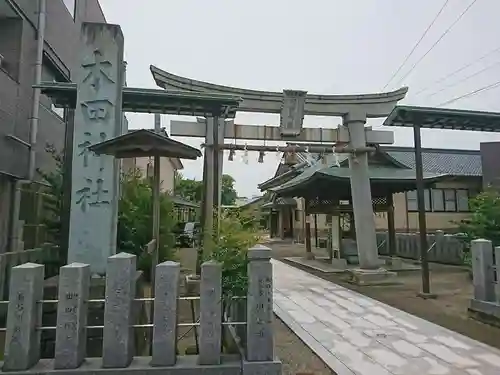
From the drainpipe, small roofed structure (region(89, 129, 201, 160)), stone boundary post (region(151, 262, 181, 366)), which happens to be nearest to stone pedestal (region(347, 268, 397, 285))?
small roofed structure (region(89, 129, 201, 160))

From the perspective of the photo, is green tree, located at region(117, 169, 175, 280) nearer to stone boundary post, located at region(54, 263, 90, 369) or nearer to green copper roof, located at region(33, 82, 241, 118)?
green copper roof, located at region(33, 82, 241, 118)

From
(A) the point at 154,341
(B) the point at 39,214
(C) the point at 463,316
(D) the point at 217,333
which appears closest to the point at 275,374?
(D) the point at 217,333

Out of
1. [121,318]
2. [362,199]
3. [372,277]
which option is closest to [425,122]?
[362,199]

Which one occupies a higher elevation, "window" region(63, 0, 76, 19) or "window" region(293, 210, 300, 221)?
"window" region(63, 0, 76, 19)

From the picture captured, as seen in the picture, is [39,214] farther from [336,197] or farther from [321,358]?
[336,197]

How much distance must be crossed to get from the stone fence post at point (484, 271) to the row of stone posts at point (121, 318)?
4680 mm

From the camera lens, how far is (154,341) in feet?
11.7

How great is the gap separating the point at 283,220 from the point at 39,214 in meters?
25.3

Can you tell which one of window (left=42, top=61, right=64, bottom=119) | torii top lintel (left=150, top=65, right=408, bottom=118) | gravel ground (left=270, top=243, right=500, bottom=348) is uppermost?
window (left=42, top=61, right=64, bottom=119)

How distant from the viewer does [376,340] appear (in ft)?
18.0

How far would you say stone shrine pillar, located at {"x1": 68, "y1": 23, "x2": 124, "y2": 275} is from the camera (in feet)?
20.6

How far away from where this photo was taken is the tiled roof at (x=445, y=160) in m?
24.5

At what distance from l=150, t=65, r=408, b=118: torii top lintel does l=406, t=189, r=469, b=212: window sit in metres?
13.7

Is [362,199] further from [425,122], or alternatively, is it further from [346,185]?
[425,122]
